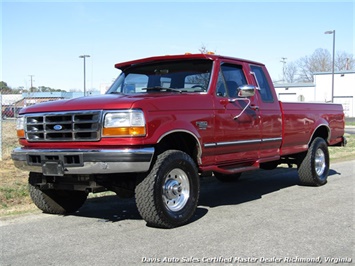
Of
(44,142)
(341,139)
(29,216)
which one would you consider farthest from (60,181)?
(341,139)

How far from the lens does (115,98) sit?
5344mm

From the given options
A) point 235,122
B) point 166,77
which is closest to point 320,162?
point 235,122

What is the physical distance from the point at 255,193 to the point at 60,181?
3.76 metres

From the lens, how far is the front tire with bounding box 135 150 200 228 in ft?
16.8

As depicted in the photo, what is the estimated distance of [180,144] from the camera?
5.90 m

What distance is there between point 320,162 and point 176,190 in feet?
14.9

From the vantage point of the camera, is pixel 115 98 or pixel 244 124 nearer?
pixel 115 98

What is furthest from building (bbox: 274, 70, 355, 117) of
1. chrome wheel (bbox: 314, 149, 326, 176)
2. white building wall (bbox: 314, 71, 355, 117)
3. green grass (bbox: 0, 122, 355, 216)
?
green grass (bbox: 0, 122, 355, 216)

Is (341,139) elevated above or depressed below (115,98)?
below

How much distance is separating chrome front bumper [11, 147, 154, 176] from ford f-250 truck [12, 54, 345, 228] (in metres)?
0.01

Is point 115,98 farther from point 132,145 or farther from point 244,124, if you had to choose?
point 244,124

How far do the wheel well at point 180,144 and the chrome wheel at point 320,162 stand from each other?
3.85 meters

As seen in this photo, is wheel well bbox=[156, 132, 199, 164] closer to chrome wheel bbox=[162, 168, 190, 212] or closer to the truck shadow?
chrome wheel bbox=[162, 168, 190, 212]

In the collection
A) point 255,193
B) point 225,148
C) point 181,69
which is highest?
point 181,69
